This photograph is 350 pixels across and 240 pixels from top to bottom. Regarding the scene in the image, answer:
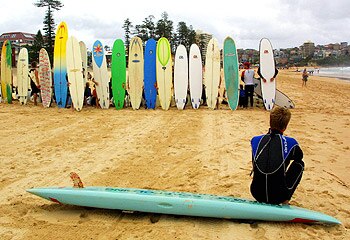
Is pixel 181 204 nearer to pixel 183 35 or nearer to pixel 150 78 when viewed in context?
pixel 150 78

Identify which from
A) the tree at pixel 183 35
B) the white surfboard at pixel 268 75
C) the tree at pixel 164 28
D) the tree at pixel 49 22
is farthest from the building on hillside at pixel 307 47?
the white surfboard at pixel 268 75

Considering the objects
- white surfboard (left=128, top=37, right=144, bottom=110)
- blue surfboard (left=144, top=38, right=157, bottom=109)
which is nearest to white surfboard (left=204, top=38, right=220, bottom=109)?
blue surfboard (left=144, top=38, right=157, bottom=109)

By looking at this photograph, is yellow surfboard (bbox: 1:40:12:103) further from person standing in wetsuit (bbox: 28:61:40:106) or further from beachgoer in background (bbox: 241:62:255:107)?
beachgoer in background (bbox: 241:62:255:107)

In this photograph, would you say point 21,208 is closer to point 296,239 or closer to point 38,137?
point 296,239

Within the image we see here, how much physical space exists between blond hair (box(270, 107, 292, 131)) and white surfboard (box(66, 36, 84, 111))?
23.2 ft

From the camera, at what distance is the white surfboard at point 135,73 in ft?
29.3

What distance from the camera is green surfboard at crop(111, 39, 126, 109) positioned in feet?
29.5

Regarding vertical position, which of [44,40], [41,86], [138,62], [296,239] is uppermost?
[44,40]

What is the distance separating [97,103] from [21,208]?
659 centimetres

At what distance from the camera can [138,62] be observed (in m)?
9.12

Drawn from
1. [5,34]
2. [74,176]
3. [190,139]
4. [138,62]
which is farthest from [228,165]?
[5,34]

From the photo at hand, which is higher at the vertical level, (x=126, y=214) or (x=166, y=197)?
(x=166, y=197)

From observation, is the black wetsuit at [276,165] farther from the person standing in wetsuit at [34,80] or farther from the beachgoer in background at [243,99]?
the person standing in wetsuit at [34,80]

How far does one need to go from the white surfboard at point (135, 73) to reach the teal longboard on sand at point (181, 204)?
615 cm
